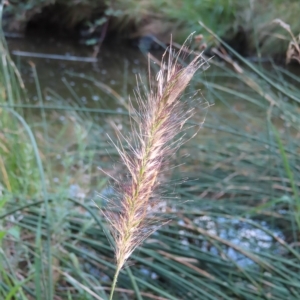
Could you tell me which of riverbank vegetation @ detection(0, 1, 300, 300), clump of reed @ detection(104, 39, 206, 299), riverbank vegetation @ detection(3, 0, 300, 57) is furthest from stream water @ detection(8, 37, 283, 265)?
clump of reed @ detection(104, 39, 206, 299)

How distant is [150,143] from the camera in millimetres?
288

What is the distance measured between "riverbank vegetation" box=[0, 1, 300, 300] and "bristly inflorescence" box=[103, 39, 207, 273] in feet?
0.37

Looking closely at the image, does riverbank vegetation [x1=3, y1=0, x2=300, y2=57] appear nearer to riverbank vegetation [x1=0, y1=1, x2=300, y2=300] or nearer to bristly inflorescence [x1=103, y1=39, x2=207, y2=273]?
riverbank vegetation [x1=0, y1=1, x2=300, y2=300]

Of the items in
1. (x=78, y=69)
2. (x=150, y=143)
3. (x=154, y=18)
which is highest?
(x=154, y=18)

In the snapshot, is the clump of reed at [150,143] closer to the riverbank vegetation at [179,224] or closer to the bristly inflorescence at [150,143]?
the bristly inflorescence at [150,143]

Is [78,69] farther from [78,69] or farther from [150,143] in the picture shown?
[150,143]

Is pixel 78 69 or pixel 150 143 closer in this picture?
pixel 150 143

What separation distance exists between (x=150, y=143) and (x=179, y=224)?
21.5 inches

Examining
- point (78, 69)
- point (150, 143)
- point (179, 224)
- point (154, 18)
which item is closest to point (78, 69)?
point (78, 69)

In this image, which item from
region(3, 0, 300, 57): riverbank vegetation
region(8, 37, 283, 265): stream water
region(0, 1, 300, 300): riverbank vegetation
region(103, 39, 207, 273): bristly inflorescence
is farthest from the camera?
region(3, 0, 300, 57): riverbank vegetation

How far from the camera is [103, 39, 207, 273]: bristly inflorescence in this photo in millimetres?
280

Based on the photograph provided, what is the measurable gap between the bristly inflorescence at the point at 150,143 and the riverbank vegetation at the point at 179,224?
0.37ft

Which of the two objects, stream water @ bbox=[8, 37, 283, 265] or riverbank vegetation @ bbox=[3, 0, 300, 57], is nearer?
stream water @ bbox=[8, 37, 283, 265]

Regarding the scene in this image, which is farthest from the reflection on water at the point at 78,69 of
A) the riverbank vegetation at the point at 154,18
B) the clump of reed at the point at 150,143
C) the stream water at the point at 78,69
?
the clump of reed at the point at 150,143
